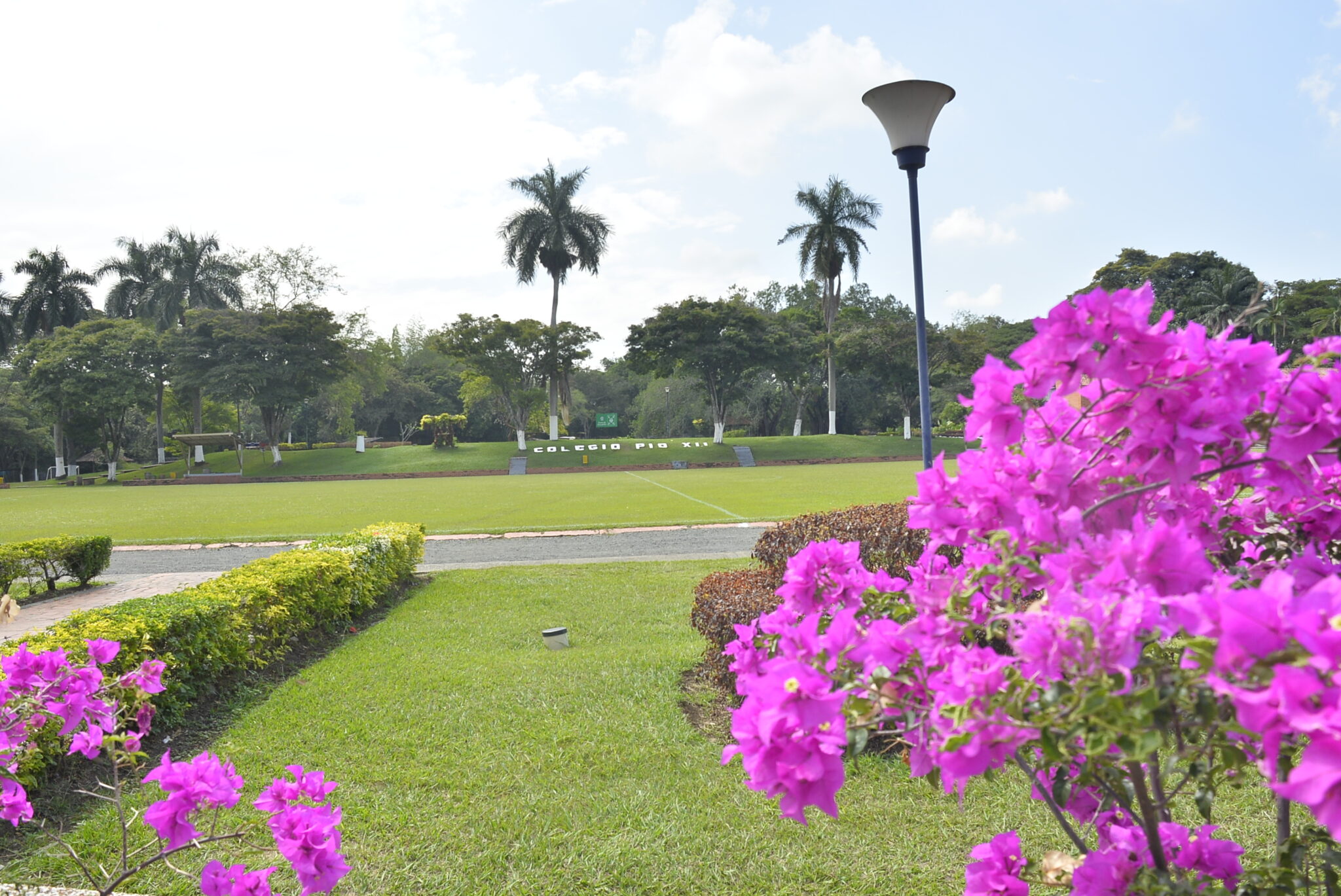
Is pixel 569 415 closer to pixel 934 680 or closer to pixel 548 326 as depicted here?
pixel 548 326

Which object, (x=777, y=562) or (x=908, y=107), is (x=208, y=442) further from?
(x=908, y=107)

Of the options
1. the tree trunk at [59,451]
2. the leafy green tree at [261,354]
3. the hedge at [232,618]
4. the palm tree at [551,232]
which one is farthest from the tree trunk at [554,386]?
the hedge at [232,618]

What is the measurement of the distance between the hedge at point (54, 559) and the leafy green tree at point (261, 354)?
29.9m

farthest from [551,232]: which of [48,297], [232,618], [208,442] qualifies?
[232,618]

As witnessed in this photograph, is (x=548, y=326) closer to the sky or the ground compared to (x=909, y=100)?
closer to the sky

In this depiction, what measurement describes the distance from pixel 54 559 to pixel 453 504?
31.5ft

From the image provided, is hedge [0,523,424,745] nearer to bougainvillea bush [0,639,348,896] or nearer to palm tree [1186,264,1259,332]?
bougainvillea bush [0,639,348,896]

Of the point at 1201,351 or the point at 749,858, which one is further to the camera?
the point at 749,858

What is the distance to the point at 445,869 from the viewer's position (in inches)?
110

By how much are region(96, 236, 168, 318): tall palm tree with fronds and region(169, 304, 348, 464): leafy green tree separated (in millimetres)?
10695

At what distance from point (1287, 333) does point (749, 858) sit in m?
48.2

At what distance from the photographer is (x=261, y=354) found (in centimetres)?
3772

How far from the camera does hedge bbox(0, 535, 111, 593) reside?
843 centimetres

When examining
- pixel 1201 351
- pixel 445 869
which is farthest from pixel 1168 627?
pixel 445 869
